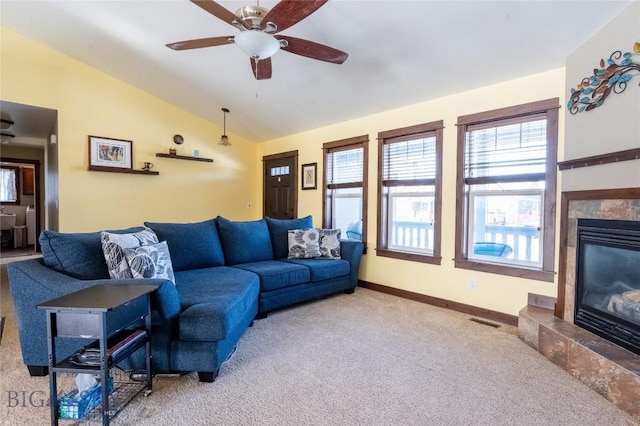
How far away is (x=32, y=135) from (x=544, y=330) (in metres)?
7.77

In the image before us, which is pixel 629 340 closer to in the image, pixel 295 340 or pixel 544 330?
pixel 544 330

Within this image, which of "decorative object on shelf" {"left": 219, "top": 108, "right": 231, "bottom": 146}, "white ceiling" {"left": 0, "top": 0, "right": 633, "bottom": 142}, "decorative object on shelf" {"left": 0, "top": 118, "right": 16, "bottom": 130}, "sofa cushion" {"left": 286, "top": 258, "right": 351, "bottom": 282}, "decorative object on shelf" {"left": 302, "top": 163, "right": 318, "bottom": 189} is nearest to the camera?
"white ceiling" {"left": 0, "top": 0, "right": 633, "bottom": 142}

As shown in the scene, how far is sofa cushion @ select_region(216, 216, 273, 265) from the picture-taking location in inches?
136

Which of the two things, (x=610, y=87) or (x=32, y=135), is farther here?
(x=32, y=135)

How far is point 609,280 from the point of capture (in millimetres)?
2125

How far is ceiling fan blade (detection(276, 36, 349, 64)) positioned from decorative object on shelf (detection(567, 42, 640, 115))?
1781 mm

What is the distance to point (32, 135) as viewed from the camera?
18.0 feet

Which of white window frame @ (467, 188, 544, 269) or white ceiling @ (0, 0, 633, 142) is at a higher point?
white ceiling @ (0, 0, 633, 142)

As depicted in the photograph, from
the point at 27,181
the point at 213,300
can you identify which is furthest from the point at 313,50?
the point at 27,181

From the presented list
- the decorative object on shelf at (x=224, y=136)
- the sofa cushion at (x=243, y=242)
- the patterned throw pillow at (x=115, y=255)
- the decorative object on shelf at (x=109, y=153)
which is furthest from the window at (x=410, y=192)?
the decorative object on shelf at (x=109, y=153)

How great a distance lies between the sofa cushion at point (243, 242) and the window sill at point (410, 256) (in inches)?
55.6

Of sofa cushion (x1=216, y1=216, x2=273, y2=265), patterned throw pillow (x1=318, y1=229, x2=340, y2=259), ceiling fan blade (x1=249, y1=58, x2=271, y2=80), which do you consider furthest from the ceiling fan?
patterned throw pillow (x1=318, y1=229, x2=340, y2=259)

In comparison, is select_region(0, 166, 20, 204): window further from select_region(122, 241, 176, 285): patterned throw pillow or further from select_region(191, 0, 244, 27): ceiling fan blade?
select_region(191, 0, 244, 27): ceiling fan blade

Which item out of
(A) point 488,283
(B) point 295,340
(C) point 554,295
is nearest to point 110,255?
(B) point 295,340
